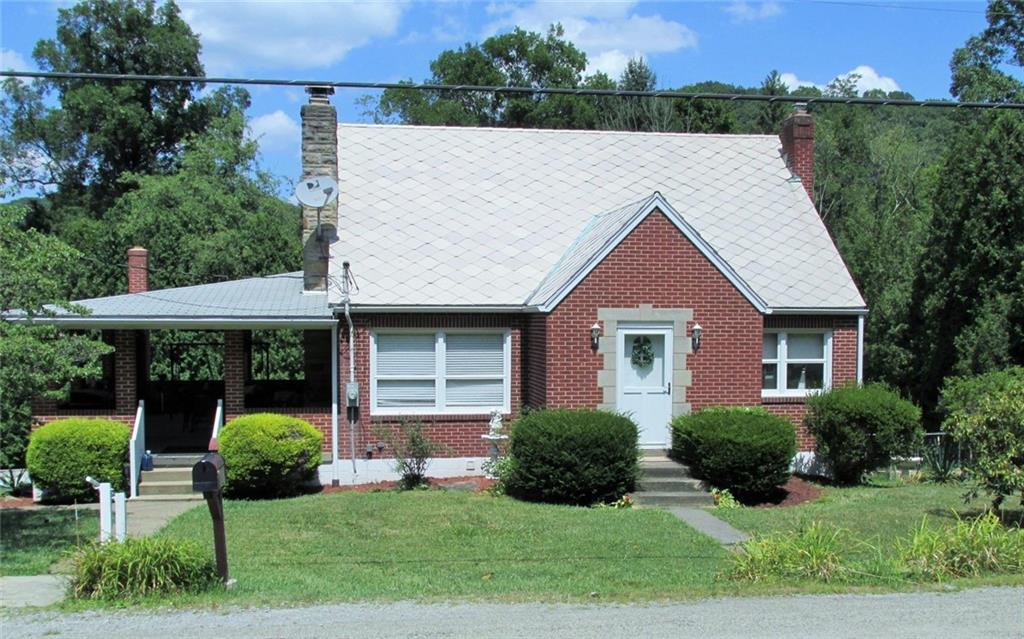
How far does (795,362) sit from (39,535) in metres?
12.9

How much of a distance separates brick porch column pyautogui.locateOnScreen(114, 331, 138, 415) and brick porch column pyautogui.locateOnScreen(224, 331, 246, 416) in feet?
5.38

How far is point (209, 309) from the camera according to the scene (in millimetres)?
16109

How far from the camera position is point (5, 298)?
10.5 meters

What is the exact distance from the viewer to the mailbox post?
803cm

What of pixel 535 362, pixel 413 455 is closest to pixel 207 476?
pixel 413 455

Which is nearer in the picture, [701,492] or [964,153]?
[701,492]

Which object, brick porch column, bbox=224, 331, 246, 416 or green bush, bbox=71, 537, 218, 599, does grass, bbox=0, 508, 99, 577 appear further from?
brick porch column, bbox=224, 331, 246, 416

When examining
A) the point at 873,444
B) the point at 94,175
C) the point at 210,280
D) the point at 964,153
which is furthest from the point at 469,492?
the point at 94,175

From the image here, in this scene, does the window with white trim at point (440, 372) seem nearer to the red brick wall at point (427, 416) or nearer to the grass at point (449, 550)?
the red brick wall at point (427, 416)

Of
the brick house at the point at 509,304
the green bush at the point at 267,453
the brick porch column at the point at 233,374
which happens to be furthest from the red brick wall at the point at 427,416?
the brick porch column at the point at 233,374

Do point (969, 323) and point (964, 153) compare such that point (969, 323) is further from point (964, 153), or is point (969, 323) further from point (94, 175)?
point (94, 175)

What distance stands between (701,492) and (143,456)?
372 inches

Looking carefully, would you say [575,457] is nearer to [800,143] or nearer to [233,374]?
[233,374]

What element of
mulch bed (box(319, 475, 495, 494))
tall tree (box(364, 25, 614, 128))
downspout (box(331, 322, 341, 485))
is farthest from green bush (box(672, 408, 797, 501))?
tall tree (box(364, 25, 614, 128))
